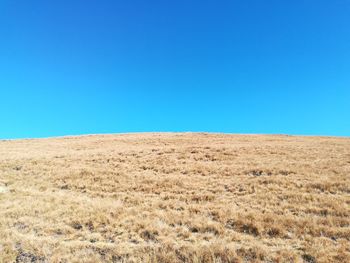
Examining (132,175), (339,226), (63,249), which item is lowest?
(63,249)

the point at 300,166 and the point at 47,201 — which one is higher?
the point at 300,166

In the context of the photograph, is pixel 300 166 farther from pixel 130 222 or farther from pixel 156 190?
pixel 130 222

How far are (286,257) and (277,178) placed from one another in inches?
354

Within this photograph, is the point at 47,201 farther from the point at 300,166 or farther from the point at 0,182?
the point at 300,166

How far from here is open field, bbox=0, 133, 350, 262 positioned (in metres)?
8.51

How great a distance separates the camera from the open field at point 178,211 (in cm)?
851

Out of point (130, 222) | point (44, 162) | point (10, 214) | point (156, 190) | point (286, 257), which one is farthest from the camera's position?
point (44, 162)

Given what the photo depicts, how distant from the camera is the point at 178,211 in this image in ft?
39.5

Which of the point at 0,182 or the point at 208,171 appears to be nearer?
the point at 0,182

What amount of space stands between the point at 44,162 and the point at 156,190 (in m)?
11.8

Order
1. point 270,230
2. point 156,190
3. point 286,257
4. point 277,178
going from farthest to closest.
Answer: point 277,178 → point 156,190 → point 270,230 → point 286,257

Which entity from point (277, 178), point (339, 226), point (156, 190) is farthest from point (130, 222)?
point (277, 178)

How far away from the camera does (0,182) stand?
57.1 feet

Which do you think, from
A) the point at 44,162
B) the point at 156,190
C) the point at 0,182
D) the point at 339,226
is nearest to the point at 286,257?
the point at 339,226
